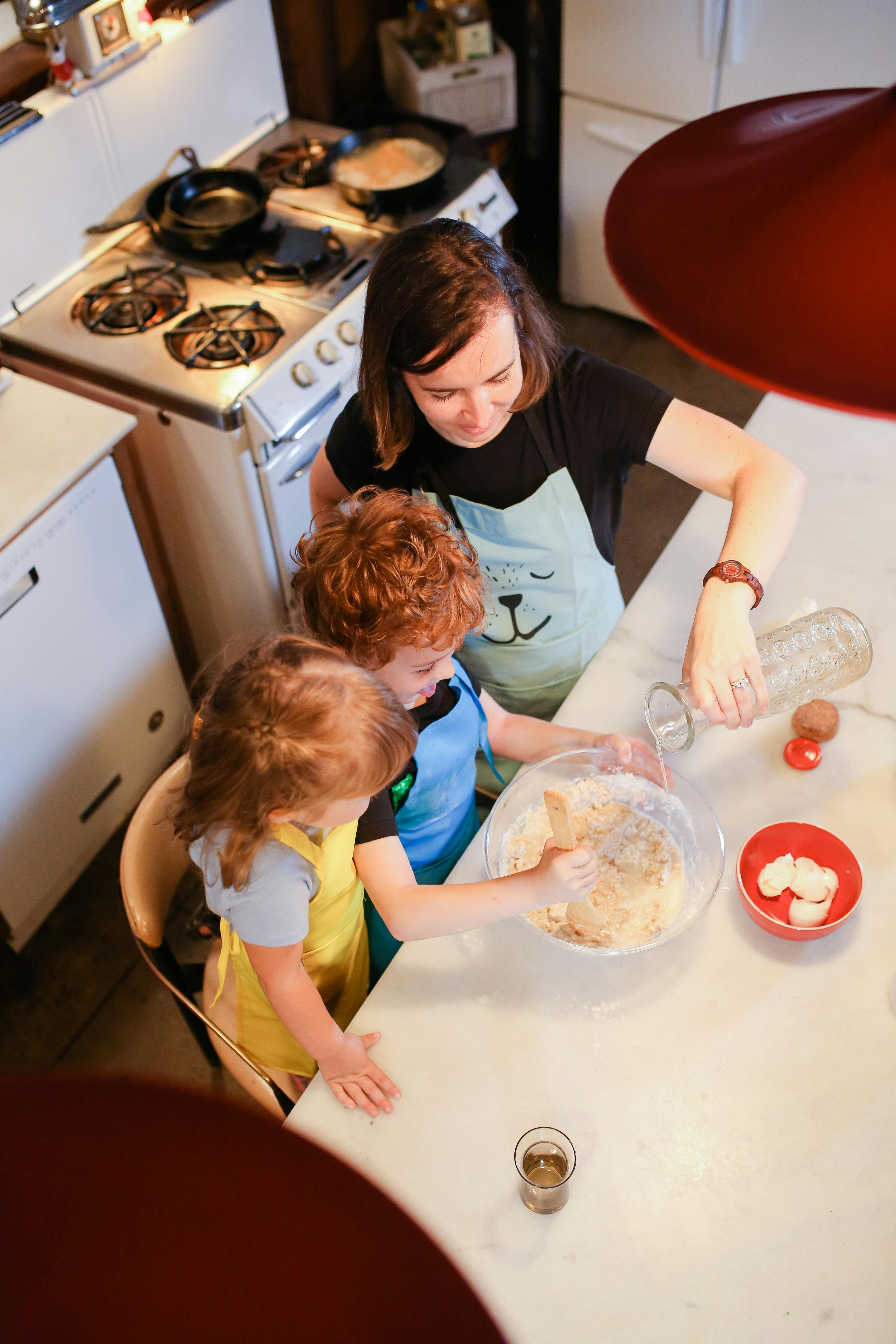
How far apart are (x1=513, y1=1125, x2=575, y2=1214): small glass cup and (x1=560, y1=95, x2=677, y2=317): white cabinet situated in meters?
2.43

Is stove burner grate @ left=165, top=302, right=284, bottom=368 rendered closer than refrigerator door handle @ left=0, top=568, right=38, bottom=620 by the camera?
No

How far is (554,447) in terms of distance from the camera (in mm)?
1462

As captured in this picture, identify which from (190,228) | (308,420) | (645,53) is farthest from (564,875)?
(645,53)

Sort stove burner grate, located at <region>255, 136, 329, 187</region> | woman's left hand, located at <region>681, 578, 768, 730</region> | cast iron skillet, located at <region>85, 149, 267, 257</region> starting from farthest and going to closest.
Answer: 1. stove burner grate, located at <region>255, 136, 329, 187</region>
2. cast iron skillet, located at <region>85, 149, 267, 257</region>
3. woman's left hand, located at <region>681, 578, 768, 730</region>

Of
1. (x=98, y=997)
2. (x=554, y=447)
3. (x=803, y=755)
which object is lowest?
(x=98, y=997)

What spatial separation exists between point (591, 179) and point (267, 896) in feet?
8.82

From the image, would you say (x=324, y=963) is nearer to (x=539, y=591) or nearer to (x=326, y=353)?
(x=539, y=591)

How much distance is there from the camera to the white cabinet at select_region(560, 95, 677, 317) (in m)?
2.94

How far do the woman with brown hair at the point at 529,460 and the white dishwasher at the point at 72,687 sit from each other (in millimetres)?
548

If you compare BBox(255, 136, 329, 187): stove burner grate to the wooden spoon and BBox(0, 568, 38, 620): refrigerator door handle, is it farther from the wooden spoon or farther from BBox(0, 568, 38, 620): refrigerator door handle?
the wooden spoon

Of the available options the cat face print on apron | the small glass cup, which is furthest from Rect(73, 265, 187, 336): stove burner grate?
the small glass cup

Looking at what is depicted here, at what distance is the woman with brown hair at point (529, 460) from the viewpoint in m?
1.25

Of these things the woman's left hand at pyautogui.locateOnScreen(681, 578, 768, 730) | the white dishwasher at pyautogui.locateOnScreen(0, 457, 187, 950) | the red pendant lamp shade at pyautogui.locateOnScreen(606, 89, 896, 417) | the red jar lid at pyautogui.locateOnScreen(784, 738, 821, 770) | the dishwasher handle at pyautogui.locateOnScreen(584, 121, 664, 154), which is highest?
the red pendant lamp shade at pyautogui.locateOnScreen(606, 89, 896, 417)

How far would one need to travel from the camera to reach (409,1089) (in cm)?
110
